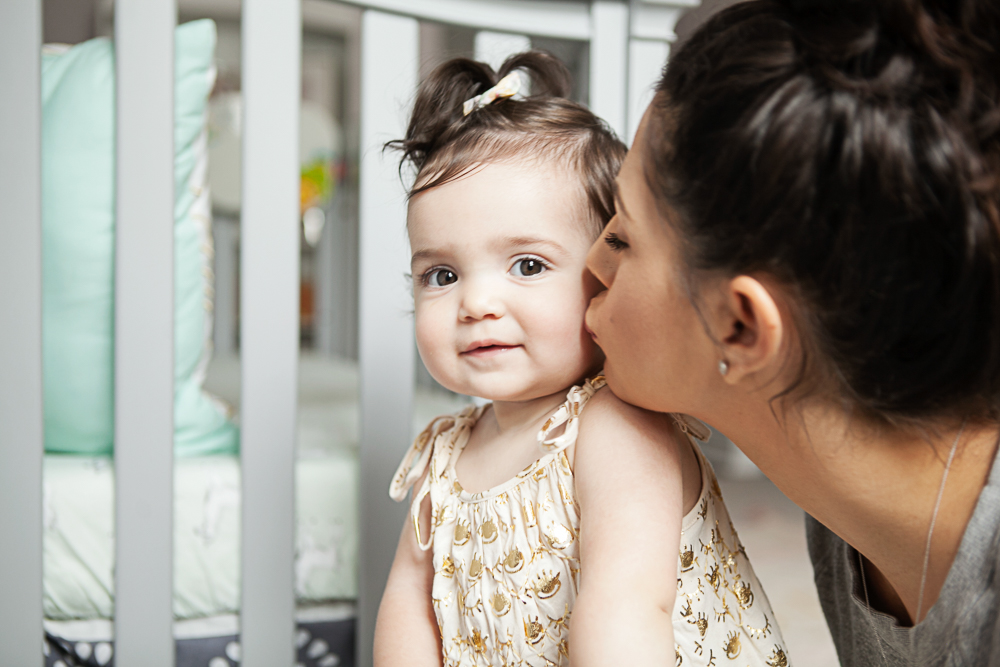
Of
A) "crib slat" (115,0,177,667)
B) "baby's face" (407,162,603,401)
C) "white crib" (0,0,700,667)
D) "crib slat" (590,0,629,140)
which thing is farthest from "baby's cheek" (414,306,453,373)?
"crib slat" (590,0,629,140)

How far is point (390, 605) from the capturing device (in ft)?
2.67

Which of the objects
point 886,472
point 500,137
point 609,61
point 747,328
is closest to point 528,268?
point 500,137

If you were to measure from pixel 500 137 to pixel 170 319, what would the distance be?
1.50 feet

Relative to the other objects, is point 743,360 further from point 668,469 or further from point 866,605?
point 866,605

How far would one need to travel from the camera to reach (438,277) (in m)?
0.76

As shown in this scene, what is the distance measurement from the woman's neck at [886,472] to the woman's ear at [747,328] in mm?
59

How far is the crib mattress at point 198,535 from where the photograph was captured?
0.90 m

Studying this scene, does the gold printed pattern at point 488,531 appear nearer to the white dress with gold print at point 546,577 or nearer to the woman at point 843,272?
the white dress with gold print at point 546,577

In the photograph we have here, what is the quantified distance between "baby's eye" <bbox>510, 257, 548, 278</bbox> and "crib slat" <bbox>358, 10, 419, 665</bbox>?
0.81 ft

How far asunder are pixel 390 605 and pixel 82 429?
459 mm

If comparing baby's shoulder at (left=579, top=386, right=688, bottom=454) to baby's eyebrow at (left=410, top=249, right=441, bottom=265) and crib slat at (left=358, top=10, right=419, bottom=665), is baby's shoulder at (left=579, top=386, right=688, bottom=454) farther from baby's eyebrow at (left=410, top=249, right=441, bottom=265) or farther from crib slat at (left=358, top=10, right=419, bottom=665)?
crib slat at (left=358, top=10, right=419, bottom=665)

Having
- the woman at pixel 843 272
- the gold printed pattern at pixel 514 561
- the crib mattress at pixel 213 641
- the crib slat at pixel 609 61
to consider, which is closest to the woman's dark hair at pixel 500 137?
the woman at pixel 843 272

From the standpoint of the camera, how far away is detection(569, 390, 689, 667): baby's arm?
0.56m

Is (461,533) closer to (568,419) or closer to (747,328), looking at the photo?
(568,419)
